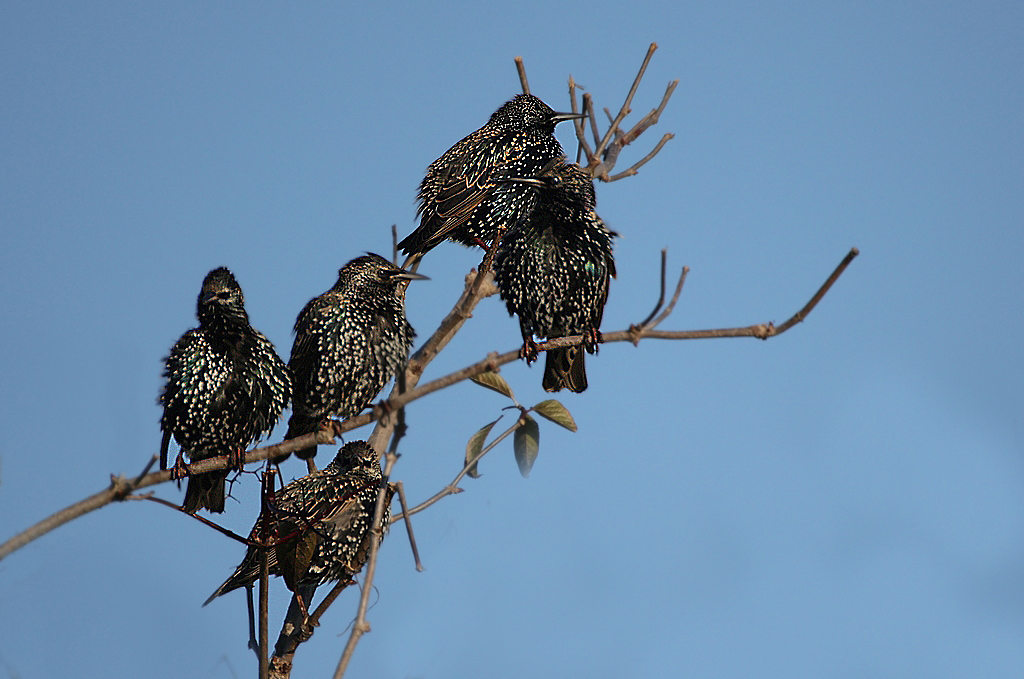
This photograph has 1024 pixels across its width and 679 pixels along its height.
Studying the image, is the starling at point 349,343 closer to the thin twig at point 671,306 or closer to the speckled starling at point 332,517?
the speckled starling at point 332,517

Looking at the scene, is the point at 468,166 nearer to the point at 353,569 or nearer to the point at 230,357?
the point at 230,357

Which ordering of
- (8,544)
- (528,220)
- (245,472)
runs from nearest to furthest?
(8,544)
(245,472)
(528,220)

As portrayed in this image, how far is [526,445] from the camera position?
4.73 meters

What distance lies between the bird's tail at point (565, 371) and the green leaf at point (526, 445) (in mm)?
1486

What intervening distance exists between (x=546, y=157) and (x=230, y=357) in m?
2.94

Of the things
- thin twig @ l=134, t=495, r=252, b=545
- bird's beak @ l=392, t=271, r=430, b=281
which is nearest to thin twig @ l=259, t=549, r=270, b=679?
thin twig @ l=134, t=495, r=252, b=545

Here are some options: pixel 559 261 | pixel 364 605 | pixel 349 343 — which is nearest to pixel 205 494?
pixel 349 343

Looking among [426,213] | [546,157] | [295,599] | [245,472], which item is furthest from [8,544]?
[546,157]

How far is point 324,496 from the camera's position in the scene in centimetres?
548

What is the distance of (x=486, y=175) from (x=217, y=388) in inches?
103

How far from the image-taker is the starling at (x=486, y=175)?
23.0ft

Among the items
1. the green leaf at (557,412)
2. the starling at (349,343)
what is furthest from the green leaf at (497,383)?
the starling at (349,343)

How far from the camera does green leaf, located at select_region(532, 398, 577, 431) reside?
4.59 meters

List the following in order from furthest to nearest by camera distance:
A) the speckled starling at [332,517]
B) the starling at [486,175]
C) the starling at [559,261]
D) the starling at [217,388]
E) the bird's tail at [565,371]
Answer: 1. the starling at [486,175]
2. the bird's tail at [565,371]
3. the starling at [559,261]
4. the starling at [217,388]
5. the speckled starling at [332,517]
